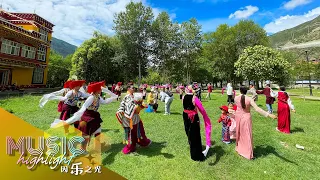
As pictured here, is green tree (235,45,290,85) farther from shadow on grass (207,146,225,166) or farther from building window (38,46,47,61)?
building window (38,46,47,61)

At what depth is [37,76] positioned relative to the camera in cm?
3453

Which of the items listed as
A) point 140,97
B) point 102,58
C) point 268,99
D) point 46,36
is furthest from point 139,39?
point 140,97

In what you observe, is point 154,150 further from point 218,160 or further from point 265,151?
point 265,151

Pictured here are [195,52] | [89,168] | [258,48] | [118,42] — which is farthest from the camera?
[195,52]

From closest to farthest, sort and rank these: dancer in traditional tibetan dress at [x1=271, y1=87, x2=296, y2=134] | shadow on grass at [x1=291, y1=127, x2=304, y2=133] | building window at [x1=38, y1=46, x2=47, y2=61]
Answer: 1. dancer in traditional tibetan dress at [x1=271, y1=87, x2=296, y2=134]
2. shadow on grass at [x1=291, y1=127, x2=304, y2=133]
3. building window at [x1=38, y1=46, x2=47, y2=61]

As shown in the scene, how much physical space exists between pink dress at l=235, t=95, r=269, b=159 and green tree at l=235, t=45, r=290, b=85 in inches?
1159

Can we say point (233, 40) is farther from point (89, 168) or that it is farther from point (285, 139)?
point (89, 168)

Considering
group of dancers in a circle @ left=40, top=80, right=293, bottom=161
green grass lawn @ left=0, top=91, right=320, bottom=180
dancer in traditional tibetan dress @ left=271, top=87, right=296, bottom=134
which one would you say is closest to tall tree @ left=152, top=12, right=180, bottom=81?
dancer in traditional tibetan dress @ left=271, top=87, right=296, bottom=134

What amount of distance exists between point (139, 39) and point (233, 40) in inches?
859

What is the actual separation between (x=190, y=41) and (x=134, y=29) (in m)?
12.3

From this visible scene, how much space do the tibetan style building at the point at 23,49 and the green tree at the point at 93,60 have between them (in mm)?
5449

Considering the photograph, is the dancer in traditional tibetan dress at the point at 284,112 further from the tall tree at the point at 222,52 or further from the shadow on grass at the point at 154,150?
the tall tree at the point at 222,52

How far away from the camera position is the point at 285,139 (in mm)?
7680

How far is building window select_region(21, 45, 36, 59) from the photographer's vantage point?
30.2 meters
